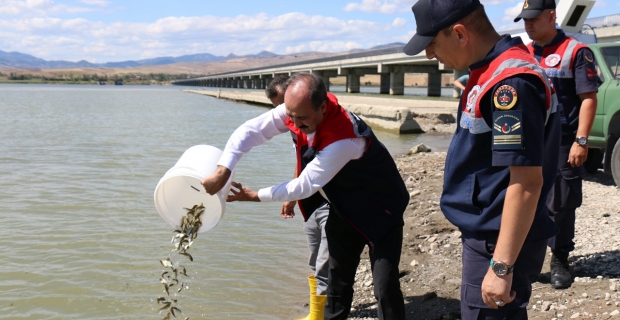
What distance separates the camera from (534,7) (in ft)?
13.9

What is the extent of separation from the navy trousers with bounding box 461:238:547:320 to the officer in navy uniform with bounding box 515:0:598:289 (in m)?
2.26

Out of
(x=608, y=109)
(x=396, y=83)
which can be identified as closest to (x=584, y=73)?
(x=608, y=109)

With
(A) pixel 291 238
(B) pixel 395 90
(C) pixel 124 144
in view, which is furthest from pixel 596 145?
(B) pixel 395 90

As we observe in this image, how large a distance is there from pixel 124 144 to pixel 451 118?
12897 mm

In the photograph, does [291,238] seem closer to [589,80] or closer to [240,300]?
[240,300]

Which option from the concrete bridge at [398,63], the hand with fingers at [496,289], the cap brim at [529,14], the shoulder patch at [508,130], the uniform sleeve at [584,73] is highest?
the concrete bridge at [398,63]

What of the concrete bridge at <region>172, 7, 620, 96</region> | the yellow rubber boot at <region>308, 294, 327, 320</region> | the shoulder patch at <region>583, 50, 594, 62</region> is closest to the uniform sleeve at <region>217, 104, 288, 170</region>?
the yellow rubber boot at <region>308, 294, 327, 320</region>

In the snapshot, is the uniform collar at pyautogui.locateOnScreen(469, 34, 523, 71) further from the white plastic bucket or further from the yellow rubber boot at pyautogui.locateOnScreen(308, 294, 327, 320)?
the yellow rubber boot at pyautogui.locateOnScreen(308, 294, 327, 320)

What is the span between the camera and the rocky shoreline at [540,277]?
4.29 m

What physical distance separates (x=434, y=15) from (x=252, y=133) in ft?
6.21

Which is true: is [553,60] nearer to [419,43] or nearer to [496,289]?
[419,43]

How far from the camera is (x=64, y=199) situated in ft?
33.1

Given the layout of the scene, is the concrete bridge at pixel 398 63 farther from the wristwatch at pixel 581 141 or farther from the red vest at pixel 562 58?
the wristwatch at pixel 581 141

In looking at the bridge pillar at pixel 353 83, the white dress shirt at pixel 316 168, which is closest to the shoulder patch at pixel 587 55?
the white dress shirt at pixel 316 168
